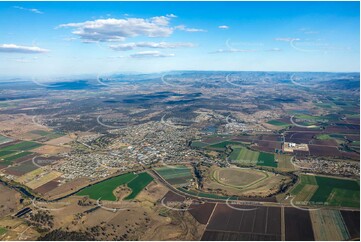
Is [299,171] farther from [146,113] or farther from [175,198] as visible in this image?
[146,113]

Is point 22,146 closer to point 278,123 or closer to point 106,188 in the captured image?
point 106,188

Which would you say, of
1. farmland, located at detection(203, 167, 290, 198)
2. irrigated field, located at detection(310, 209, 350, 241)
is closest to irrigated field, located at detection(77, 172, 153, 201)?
farmland, located at detection(203, 167, 290, 198)

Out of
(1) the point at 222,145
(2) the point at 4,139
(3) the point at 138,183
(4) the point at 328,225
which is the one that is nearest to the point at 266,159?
→ (1) the point at 222,145

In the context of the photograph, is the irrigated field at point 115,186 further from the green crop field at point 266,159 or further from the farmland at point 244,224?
the green crop field at point 266,159

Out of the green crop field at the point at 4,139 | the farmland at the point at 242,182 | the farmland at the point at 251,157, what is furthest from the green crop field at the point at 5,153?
the farmland at the point at 251,157

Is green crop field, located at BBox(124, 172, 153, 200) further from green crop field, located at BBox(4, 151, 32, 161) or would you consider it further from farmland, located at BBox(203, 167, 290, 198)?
green crop field, located at BBox(4, 151, 32, 161)

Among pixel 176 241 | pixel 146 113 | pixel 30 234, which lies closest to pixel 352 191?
pixel 176 241
